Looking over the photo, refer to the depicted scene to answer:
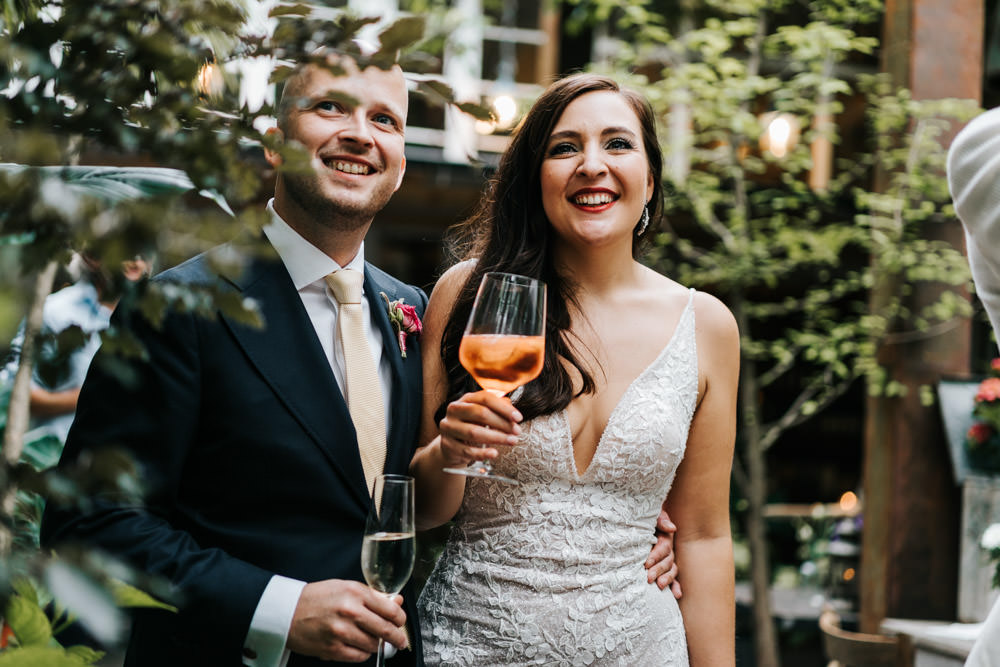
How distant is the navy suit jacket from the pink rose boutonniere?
0.25 m

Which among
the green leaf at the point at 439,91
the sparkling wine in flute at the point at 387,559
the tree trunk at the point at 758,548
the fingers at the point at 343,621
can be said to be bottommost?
the tree trunk at the point at 758,548

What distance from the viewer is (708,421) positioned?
2270mm

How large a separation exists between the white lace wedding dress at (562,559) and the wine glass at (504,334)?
0.40 m

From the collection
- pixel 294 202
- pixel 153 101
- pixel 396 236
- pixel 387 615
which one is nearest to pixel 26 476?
pixel 153 101

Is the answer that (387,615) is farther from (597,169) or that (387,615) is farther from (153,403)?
(597,169)

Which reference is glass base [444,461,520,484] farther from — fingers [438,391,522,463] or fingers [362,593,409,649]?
fingers [362,593,409,649]

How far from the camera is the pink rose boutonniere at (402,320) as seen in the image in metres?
2.03

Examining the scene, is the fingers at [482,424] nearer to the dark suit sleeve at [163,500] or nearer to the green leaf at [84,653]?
the dark suit sleeve at [163,500]

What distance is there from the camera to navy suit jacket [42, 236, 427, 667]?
1607 mm

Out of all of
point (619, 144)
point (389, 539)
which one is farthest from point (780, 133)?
point (389, 539)

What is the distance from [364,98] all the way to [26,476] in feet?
4.46

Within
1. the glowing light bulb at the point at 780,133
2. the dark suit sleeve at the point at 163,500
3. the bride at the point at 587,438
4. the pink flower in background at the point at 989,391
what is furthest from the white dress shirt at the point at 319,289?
the glowing light bulb at the point at 780,133

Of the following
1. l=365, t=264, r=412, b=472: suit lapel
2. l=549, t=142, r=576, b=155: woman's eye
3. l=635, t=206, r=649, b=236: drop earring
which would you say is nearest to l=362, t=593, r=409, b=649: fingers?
l=365, t=264, r=412, b=472: suit lapel

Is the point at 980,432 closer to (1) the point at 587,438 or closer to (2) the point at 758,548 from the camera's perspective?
(2) the point at 758,548
